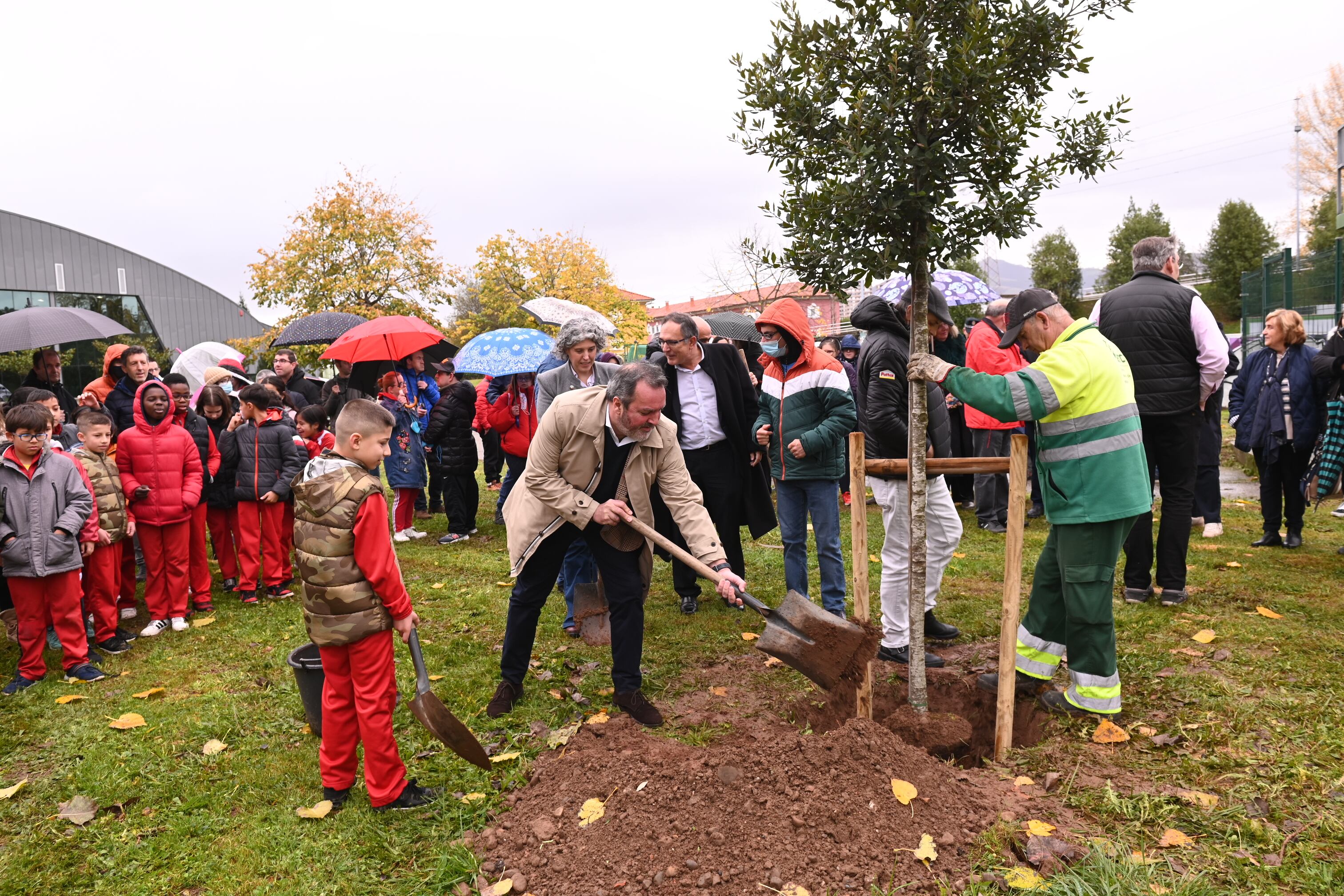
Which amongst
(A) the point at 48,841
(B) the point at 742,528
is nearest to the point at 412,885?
(A) the point at 48,841

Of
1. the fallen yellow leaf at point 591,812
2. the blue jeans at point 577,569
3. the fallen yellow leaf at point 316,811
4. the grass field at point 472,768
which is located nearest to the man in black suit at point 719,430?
the blue jeans at point 577,569

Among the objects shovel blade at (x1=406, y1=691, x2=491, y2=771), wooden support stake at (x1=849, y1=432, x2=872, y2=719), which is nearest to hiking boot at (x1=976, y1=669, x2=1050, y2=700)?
wooden support stake at (x1=849, y1=432, x2=872, y2=719)

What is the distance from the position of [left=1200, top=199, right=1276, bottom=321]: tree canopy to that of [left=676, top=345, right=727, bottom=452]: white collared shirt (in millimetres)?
38836

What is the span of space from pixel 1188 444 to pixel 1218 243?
136 ft

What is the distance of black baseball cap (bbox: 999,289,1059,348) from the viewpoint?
12.8ft

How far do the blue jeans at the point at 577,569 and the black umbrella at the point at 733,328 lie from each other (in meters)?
6.20

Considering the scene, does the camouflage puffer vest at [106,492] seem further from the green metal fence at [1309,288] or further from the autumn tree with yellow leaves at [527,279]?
the autumn tree with yellow leaves at [527,279]

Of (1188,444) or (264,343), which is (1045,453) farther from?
(264,343)

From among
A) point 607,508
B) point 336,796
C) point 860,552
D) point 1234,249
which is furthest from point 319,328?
point 1234,249

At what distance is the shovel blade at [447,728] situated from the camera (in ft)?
11.5

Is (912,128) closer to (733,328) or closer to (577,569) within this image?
(577,569)

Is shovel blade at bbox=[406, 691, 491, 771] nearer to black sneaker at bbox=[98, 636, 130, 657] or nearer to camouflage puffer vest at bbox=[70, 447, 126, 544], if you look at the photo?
black sneaker at bbox=[98, 636, 130, 657]

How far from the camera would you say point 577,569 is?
6.25 m

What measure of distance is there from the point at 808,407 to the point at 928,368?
179cm
